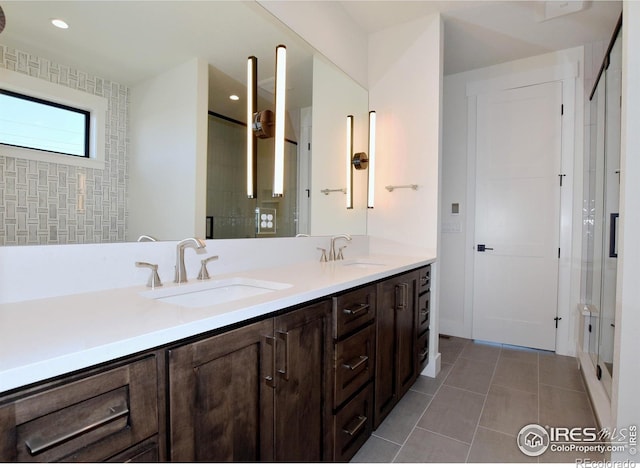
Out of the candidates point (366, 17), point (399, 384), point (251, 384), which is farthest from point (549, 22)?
point (251, 384)

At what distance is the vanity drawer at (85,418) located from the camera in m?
0.54

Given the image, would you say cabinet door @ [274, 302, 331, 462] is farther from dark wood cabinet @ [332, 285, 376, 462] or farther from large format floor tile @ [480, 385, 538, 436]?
large format floor tile @ [480, 385, 538, 436]

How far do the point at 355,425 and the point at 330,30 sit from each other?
2.40 m

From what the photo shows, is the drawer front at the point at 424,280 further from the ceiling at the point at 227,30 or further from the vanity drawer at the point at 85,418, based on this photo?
the vanity drawer at the point at 85,418

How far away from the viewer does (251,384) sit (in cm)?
93

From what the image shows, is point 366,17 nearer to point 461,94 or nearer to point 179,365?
point 461,94

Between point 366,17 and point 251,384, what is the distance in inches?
106

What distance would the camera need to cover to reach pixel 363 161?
2.69 metres

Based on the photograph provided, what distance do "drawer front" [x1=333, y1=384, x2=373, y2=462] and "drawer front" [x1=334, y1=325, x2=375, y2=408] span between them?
0.18ft

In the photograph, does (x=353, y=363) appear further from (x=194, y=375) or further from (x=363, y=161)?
(x=363, y=161)

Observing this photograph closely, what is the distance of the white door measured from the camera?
2.93 m

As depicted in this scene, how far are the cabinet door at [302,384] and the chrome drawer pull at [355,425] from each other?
0.15 meters

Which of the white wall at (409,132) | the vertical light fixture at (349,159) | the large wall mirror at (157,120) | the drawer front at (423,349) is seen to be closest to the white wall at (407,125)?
the white wall at (409,132)

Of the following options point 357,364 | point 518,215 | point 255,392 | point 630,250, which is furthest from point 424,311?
point 255,392
